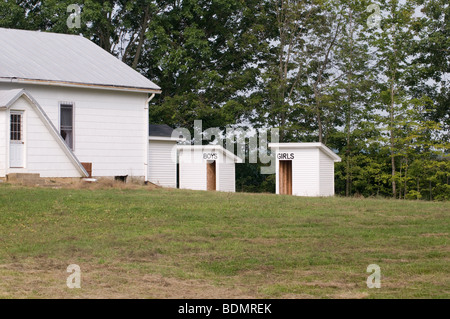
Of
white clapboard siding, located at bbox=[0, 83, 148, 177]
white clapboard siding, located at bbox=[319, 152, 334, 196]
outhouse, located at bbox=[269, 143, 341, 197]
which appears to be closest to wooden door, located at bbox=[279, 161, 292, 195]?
outhouse, located at bbox=[269, 143, 341, 197]

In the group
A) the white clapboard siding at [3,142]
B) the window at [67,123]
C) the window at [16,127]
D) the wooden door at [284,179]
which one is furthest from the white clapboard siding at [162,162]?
the white clapboard siding at [3,142]

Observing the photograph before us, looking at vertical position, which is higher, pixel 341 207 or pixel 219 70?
pixel 219 70

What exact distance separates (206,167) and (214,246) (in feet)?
69.5

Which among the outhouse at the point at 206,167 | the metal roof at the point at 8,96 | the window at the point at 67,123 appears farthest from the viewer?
the outhouse at the point at 206,167

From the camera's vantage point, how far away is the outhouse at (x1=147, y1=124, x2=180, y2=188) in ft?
108

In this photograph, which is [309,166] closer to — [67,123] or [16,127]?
[67,123]

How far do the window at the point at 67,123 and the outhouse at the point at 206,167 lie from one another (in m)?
7.35

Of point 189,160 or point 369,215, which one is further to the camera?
point 189,160

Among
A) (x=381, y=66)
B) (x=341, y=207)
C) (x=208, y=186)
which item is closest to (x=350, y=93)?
(x=381, y=66)

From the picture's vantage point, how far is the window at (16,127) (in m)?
25.3

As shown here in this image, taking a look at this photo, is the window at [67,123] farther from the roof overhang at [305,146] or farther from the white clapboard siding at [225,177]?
the roof overhang at [305,146]
